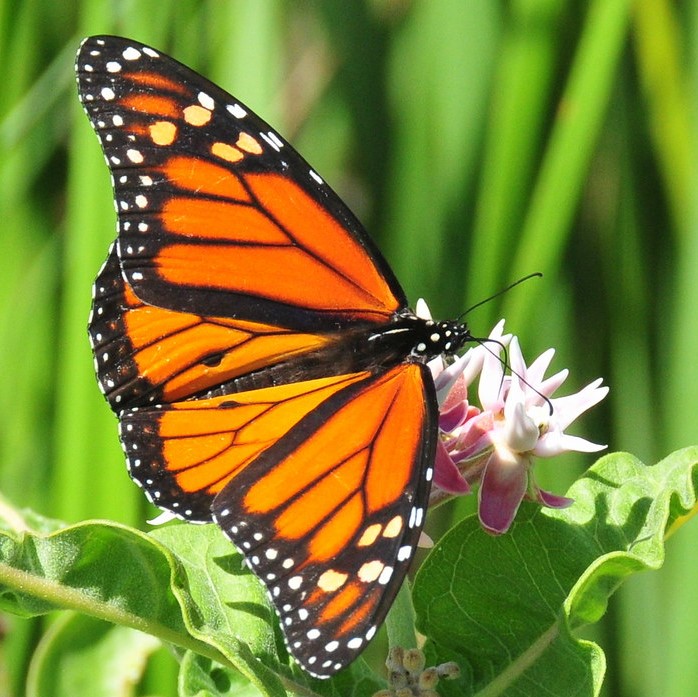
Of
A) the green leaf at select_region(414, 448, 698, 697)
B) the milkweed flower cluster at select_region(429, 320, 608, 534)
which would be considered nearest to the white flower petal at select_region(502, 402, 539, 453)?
the milkweed flower cluster at select_region(429, 320, 608, 534)

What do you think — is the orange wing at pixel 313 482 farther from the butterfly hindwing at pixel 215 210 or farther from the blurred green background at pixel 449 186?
the blurred green background at pixel 449 186

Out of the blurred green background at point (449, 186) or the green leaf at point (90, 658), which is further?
the blurred green background at point (449, 186)

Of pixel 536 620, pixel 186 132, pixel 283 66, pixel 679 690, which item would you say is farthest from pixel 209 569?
pixel 283 66

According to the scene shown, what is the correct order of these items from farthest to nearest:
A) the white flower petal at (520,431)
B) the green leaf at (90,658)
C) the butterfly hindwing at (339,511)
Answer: the green leaf at (90,658) < the white flower petal at (520,431) < the butterfly hindwing at (339,511)

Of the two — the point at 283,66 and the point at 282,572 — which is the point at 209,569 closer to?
the point at 282,572

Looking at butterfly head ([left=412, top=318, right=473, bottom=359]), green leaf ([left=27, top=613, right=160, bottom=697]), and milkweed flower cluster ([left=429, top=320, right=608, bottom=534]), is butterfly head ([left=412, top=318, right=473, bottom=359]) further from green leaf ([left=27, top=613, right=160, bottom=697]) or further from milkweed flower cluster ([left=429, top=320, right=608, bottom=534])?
green leaf ([left=27, top=613, right=160, bottom=697])

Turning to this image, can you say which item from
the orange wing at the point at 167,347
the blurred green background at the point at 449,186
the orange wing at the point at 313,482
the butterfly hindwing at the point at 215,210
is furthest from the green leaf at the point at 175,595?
the blurred green background at the point at 449,186

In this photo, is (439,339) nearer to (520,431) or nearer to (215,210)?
(520,431)
